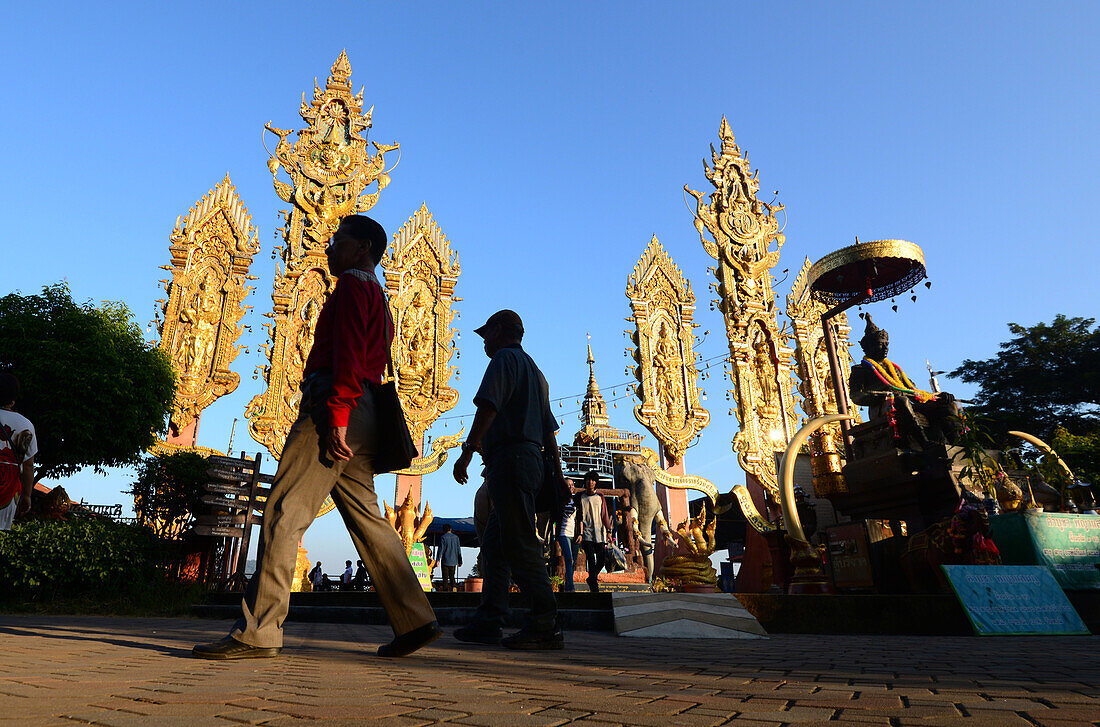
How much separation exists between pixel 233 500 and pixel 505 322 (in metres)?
6.81

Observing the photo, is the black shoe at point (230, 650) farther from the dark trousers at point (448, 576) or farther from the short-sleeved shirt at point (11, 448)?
the dark trousers at point (448, 576)

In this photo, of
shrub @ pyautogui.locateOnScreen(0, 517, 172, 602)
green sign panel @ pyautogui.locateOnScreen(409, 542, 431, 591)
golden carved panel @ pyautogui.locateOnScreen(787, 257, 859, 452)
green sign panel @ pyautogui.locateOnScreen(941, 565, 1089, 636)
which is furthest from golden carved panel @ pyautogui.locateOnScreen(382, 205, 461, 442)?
green sign panel @ pyautogui.locateOnScreen(941, 565, 1089, 636)

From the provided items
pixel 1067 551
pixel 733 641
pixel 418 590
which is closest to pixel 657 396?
pixel 1067 551

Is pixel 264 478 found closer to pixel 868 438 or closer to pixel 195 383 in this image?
pixel 195 383

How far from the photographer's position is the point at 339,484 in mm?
2557

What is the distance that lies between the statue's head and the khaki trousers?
7.34 meters

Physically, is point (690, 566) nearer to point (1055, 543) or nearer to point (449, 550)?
point (1055, 543)

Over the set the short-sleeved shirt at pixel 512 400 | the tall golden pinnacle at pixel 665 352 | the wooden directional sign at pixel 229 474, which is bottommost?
the short-sleeved shirt at pixel 512 400

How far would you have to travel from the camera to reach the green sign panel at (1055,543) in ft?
18.2

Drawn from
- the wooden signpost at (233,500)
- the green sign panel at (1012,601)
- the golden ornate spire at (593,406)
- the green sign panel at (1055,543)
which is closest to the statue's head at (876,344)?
the green sign panel at (1055,543)

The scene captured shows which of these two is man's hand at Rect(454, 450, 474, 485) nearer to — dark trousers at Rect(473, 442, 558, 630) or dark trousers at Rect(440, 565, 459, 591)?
dark trousers at Rect(473, 442, 558, 630)

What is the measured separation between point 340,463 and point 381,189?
55.7 feet

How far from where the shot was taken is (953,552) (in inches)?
217

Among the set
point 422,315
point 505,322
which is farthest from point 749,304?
point 505,322
